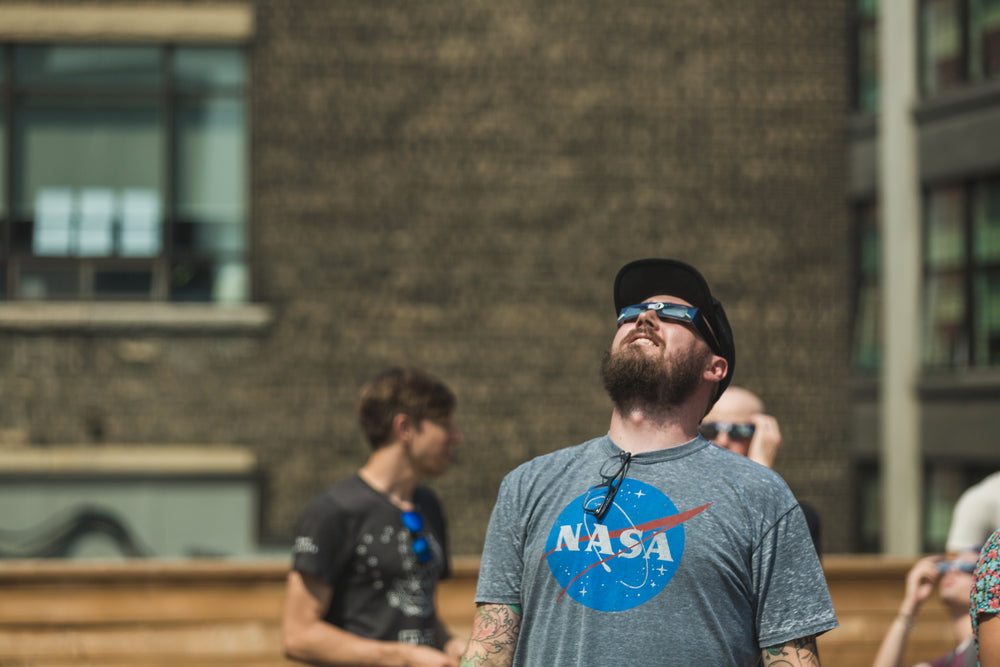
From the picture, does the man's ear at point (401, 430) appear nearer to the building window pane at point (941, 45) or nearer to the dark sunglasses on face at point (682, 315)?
the dark sunglasses on face at point (682, 315)

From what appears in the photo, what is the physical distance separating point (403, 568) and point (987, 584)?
2212 mm

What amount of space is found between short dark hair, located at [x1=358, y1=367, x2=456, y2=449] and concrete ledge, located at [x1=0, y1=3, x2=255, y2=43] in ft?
22.3

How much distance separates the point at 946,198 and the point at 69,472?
13652mm

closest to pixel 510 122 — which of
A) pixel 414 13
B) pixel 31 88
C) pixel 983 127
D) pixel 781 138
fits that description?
pixel 414 13

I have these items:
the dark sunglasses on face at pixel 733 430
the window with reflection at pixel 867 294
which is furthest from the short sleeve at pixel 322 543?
the window with reflection at pixel 867 294

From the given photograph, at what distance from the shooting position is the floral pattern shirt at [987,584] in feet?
7.98

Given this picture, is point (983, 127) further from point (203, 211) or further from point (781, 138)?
point (203, 211)

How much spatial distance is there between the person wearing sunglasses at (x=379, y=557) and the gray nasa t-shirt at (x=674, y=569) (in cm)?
166

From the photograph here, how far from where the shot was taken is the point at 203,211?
1052cm

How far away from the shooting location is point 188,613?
652 centimetres

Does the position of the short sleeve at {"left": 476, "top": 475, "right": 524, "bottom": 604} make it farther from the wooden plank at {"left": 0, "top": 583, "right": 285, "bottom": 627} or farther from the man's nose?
the wooden plank at {"left": 0, "top": 583, "right": 285, "bottom": 627}

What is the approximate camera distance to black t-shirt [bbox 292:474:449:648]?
410 centimetres

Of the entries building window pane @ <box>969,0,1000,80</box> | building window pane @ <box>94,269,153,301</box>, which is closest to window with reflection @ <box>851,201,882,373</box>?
building window pane @ <box>969,0,1000,80</box>

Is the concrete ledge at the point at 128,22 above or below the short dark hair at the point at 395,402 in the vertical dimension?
above
